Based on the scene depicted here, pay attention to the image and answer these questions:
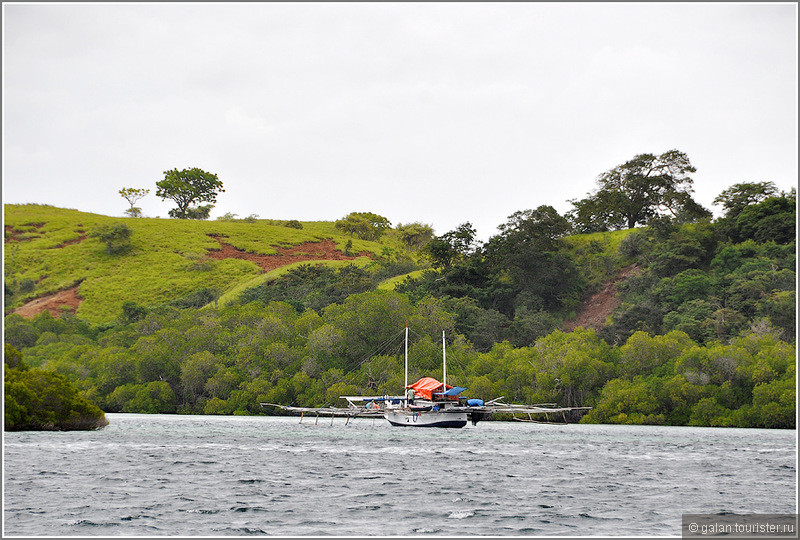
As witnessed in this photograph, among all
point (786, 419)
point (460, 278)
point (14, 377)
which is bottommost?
point (786, 419)

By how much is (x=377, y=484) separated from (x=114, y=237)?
16612 cm

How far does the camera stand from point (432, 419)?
7762 centimetres

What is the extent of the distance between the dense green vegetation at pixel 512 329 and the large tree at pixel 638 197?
34.6 inches

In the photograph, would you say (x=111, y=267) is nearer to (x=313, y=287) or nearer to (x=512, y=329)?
(x=313, y=287)

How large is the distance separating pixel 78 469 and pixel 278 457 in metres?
11.9

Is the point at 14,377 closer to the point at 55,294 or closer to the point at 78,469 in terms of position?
the point at 78,469

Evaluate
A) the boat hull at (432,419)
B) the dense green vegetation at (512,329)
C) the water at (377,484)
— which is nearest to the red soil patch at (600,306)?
the dense green vegetation at (512,329)

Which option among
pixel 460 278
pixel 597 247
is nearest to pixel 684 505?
pixel 460 278

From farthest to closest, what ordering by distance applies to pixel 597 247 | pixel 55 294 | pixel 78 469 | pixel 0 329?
1. pixel 55 294
2. pixel 597 247
3. pixel 78 469
4. pixel 0 329

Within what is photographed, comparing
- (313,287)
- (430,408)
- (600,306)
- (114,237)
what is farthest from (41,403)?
(114,237)

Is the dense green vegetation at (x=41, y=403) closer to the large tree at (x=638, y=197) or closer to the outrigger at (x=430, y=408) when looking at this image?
the outrigger at (x=430, y=408)

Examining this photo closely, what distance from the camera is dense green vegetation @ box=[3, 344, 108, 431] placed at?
59.7 meters

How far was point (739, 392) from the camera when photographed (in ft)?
270

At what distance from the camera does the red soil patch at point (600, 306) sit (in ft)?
414
